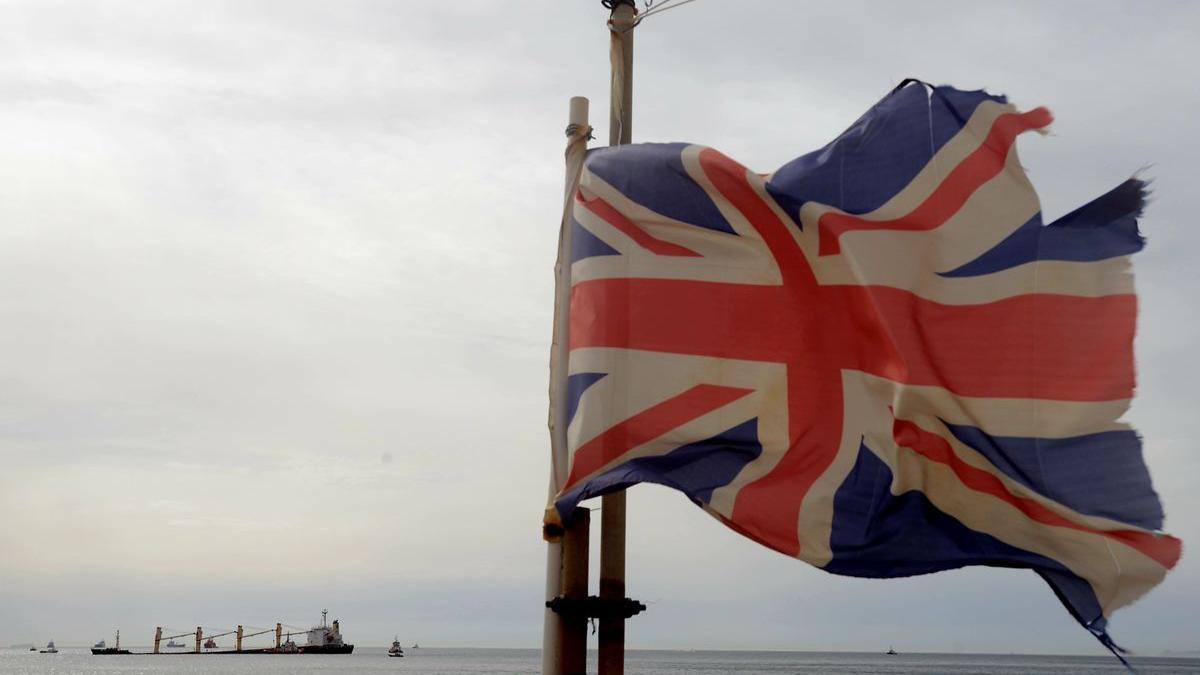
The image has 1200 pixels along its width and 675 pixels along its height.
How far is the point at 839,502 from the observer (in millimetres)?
6383

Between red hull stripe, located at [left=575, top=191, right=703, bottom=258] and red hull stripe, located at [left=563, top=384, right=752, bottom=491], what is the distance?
0.79 meters

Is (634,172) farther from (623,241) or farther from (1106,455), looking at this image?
(1106,455)

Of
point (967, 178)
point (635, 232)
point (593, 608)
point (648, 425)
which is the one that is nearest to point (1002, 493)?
point (967, 178)

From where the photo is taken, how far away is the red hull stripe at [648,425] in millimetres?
6445

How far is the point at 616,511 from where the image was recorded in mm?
6449

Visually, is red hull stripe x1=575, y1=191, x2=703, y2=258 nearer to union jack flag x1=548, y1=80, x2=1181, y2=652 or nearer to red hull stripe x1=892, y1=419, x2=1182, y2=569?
union jack flag x1=548, y1=80, x2=1181, y2=652

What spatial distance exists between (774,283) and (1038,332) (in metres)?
1.37

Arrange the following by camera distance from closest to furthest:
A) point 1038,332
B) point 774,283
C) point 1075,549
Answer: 1. point 1075,549
2. point 1038,332
3. point 774,283

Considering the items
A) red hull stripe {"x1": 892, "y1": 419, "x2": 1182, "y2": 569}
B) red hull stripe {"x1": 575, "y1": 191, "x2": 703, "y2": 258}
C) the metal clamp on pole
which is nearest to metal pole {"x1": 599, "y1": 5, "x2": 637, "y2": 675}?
the metal clamp on pole

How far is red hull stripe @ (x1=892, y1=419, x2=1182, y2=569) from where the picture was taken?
5863mm

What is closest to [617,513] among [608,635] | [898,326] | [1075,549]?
[608,635]

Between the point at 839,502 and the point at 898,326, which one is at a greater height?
the point at 898,326

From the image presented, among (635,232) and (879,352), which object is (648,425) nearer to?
(635,232)

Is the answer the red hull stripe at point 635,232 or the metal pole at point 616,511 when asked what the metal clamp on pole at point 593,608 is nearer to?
the metal pole at point 616,511
